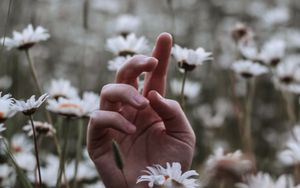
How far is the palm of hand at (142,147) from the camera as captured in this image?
2.45ft

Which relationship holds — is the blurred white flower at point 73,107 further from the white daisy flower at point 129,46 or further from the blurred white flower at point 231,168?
the blurred white flower at point 231,168

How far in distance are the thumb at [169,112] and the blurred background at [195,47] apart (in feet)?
2.76

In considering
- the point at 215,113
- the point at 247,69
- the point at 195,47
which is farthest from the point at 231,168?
the point at 195,47

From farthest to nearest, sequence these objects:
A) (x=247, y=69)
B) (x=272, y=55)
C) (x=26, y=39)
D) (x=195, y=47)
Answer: (x=195, y=47) < (x=272, y=55) < (x=247, y=69) < (x=26, y=39)

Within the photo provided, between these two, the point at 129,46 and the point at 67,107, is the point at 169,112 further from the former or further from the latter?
the point at 129,46

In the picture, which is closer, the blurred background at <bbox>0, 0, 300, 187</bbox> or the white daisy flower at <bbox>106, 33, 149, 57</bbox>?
the white daisy flower at <bbox>106, 33, 149, 57</bbox>

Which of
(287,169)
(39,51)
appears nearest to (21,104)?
(287,169)

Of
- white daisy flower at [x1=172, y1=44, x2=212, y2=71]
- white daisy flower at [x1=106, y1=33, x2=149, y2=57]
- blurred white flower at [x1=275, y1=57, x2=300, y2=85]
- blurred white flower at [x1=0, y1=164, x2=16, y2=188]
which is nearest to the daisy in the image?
blurred white flower at [x1=275, y1=57, x2=300, y2=85]

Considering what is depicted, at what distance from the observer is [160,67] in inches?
31.1

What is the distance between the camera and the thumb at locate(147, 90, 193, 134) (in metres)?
0.73

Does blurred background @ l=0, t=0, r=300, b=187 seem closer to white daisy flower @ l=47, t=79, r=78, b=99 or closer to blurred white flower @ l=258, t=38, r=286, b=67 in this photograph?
blurred white flower @ l=258, t=38, r=286, b=67

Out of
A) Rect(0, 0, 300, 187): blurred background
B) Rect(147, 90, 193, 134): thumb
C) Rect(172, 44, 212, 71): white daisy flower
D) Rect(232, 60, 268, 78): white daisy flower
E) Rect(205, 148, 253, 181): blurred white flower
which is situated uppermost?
Rect(0, 0, 300, 187): blurred background

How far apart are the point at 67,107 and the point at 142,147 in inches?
7.4

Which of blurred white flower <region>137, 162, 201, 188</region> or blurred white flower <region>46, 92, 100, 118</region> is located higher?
blurred white flower <region>46, 92, 100, 118</region>
